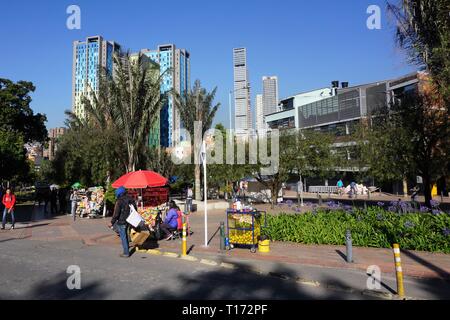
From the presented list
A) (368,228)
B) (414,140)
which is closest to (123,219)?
(368,228)

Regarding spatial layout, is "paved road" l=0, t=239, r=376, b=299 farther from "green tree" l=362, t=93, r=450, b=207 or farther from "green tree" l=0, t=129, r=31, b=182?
"green tree" l=0, t=129, r=31, b=182

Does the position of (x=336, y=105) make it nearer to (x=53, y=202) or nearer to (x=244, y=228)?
(x=53, y=202)

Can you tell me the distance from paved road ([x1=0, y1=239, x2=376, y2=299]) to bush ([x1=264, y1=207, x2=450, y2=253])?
3767 millimetres

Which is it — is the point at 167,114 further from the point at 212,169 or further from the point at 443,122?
the point at 443,122

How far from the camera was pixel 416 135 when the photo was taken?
17.0 m

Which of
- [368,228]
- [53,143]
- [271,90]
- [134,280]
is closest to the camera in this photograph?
[134,280]

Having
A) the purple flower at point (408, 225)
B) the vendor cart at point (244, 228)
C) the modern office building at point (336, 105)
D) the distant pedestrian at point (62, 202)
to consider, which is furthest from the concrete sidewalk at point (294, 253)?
the modern office building at point (336, 105)

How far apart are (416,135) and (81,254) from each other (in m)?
14.0

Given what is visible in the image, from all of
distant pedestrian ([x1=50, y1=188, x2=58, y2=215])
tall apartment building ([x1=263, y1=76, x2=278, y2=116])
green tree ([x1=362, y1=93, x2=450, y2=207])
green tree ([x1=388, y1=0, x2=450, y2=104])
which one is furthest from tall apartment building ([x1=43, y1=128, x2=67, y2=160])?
tall apartment building ([x1=263, y1=76, x2=278, y2=116])

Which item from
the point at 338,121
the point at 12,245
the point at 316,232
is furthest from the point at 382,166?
the point at 338,121

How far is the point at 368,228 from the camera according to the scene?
11.1 metres

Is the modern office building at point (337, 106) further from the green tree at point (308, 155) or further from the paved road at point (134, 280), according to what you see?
the paved road at point (134, 280)

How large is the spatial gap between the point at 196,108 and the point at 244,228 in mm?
19233
